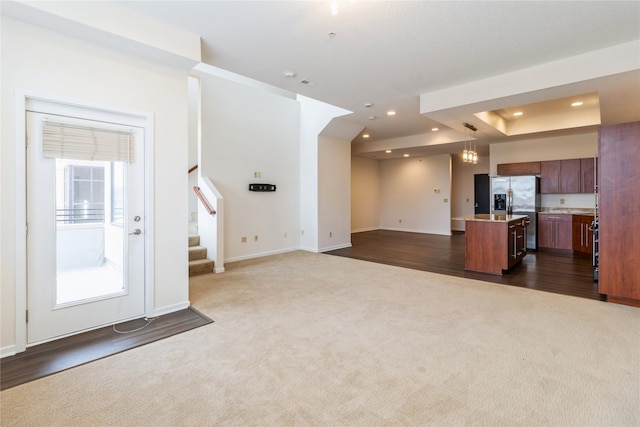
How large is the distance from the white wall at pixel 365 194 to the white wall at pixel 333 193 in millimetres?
2906

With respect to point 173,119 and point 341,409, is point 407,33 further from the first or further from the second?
point 341,409

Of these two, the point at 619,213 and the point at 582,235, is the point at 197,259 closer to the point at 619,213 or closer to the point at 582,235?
the point at 619,213

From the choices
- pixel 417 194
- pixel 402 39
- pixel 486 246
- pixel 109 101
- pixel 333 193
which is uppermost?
pixel 402 39

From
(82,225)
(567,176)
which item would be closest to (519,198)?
(567,176)

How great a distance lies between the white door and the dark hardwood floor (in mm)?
4321

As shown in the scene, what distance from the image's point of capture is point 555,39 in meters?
3.17

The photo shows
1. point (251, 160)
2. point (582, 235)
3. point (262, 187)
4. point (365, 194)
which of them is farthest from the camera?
point (365, 194)

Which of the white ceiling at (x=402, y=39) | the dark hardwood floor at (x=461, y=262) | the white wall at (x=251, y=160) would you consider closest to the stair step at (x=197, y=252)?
the white wall at (x=251, y=160)

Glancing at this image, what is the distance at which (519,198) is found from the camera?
7316 mm

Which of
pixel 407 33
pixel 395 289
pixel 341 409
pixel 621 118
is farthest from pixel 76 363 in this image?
pixel 621 118

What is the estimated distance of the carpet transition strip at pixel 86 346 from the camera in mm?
2238

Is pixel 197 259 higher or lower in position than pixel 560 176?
lower

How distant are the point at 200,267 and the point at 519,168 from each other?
7.77m

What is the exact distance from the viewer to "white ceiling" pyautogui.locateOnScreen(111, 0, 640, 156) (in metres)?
2.70
